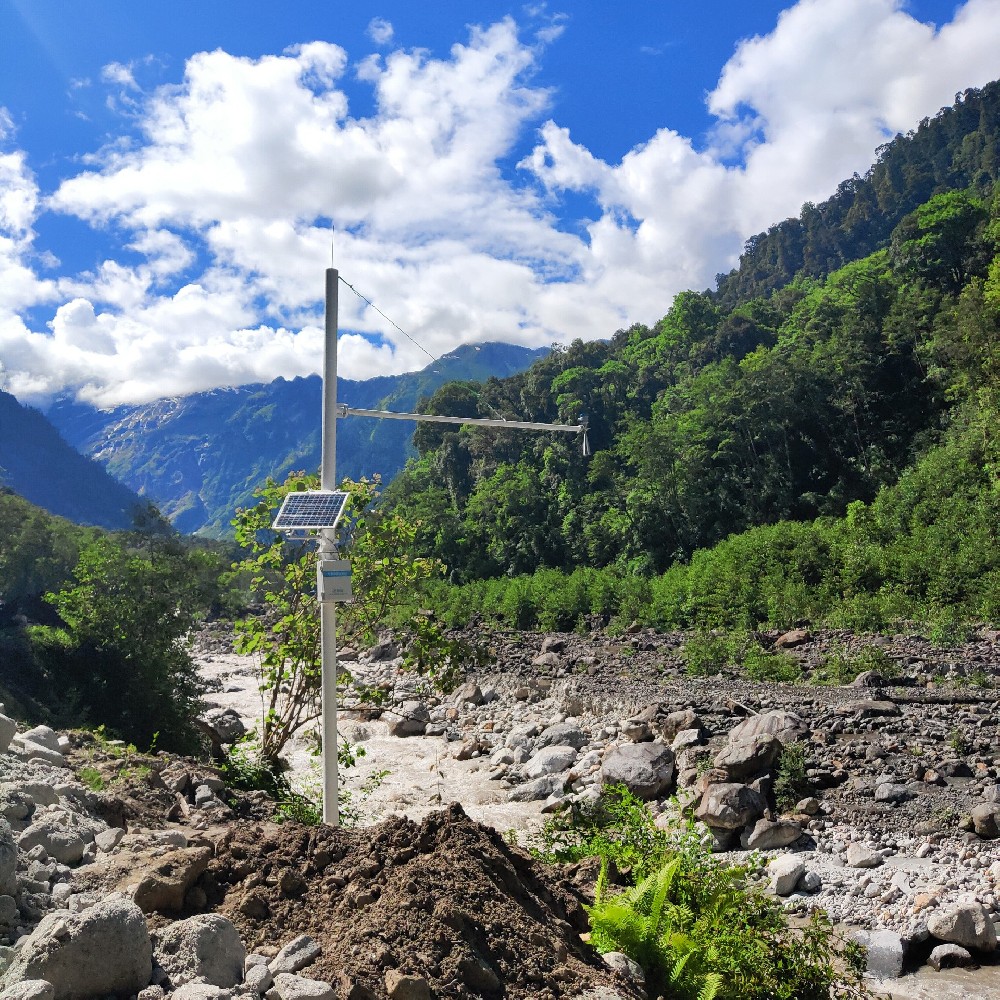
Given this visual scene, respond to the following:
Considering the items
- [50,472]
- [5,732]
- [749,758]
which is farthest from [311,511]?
[50,472]

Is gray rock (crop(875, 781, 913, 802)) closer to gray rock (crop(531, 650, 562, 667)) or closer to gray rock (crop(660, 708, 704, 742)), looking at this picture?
gray rock (crop(660, 708, 704, 742))

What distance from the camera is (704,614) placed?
2603 centimetres

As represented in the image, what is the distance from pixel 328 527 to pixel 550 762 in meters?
7.59

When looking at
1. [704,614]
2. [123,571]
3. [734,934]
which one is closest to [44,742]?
[123,571]

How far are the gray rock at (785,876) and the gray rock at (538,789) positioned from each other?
170 inches

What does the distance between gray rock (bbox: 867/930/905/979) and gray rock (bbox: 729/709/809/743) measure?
3.96m

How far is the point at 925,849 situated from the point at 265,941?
21.2 feet

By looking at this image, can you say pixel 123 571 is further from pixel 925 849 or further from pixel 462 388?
pixel 462 388

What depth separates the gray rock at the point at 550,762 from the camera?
12.7 meters

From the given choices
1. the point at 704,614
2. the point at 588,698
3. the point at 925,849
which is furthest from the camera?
the point at 704,614

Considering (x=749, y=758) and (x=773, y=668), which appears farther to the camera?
(x=773, y=668)

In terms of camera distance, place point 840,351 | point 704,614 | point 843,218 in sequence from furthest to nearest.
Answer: point 843,218 < point 840,351 < point 704,614

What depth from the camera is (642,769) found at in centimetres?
1070

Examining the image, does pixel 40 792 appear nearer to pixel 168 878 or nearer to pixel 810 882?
pixel 168 878
